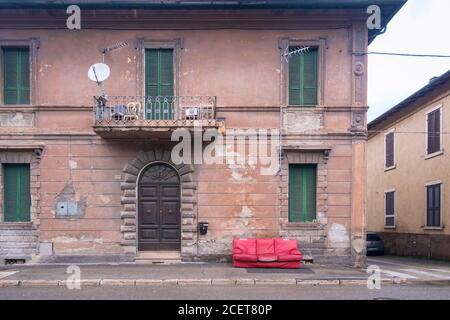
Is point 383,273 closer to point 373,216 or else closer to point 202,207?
point 202,207

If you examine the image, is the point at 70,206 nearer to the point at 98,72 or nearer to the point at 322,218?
the point at 98,72

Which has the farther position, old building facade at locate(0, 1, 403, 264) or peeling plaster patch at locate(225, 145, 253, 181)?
peeling plaster patch at locate(225, 145, 253, 181)

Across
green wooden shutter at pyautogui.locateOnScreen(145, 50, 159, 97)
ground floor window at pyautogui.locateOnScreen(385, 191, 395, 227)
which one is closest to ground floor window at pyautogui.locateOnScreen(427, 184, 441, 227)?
ground floor window at pyautogui.locateOnScreen(385, 191, 395, 227)

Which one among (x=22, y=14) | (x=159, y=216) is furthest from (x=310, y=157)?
(x=22, y=14)

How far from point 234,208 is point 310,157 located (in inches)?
112

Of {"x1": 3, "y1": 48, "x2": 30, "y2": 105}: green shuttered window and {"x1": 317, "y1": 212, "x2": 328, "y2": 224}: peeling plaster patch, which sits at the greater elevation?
{"x1": 3, "y1": 48, "x2": 30, "y2": 105}: green shuttered window

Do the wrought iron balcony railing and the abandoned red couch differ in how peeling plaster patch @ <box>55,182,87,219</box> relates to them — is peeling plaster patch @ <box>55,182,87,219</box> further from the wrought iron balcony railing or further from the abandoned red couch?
the abandoned red couch

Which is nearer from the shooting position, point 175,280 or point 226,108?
point 175,280

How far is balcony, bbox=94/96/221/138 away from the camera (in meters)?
14.0

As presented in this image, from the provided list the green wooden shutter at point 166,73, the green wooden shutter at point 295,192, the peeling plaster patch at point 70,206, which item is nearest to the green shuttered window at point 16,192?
the peeling plaster patch at point 70,206

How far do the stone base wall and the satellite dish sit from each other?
1481cm

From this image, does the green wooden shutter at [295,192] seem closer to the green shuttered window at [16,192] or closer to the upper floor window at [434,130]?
the green shuttered window at [16,192]

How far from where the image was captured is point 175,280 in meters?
11.9

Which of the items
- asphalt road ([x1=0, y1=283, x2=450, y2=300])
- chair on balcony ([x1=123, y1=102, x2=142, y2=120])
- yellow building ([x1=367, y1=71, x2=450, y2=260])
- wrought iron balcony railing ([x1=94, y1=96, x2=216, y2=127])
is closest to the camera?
asphalt road ([x1=0, y1=283, x2=450, y2=300])
